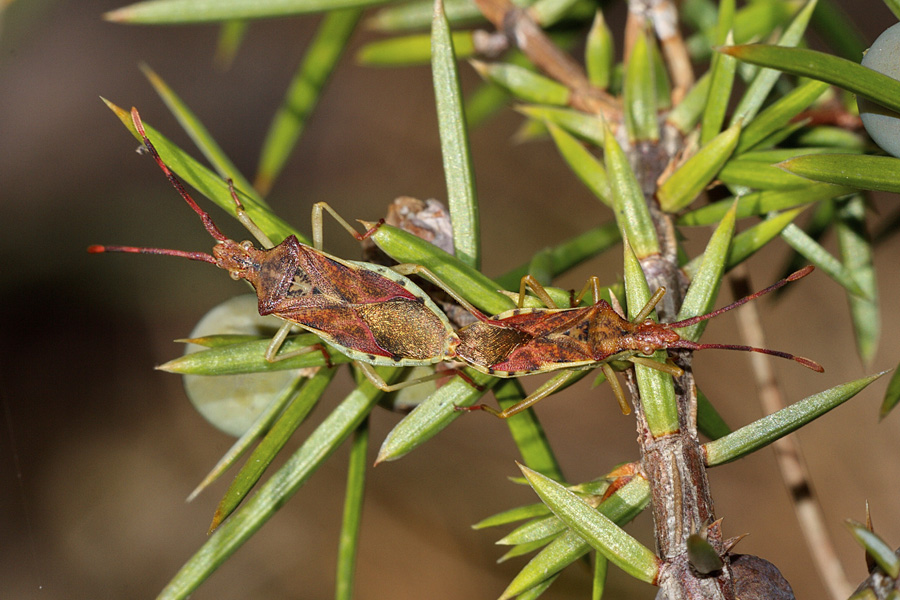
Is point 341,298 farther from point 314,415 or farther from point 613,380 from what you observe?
point 314,415

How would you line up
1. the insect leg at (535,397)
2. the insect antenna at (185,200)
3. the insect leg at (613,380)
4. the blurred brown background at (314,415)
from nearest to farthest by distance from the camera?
the insect antenna at (185,200) < the insect leg at (535,397) < the insect leg at (613,380) < the blurred brown background at (314,415)

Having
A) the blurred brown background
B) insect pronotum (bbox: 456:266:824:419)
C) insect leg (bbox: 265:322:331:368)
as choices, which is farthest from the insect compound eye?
the blurred brown background

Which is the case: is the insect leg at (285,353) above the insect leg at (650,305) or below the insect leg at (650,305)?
below

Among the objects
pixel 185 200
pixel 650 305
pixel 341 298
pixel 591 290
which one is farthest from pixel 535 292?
pixel 185 200

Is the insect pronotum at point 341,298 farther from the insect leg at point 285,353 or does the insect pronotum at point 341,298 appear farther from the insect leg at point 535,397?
the insect leg at point 535,397

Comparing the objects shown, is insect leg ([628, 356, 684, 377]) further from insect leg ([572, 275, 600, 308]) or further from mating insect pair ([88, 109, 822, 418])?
insect leg ([572, 275, 600, 308])

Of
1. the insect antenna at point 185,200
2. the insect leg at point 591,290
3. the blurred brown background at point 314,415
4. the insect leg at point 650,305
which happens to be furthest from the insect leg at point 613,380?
the blurred brown background at point 314,415

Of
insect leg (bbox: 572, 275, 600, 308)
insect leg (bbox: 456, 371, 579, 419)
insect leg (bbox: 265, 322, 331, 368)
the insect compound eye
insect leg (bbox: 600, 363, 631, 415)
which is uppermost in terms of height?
the insect compound eye

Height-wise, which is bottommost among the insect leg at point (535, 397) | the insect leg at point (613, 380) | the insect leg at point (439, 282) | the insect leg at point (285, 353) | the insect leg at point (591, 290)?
the insect leg at point (285, 353)
